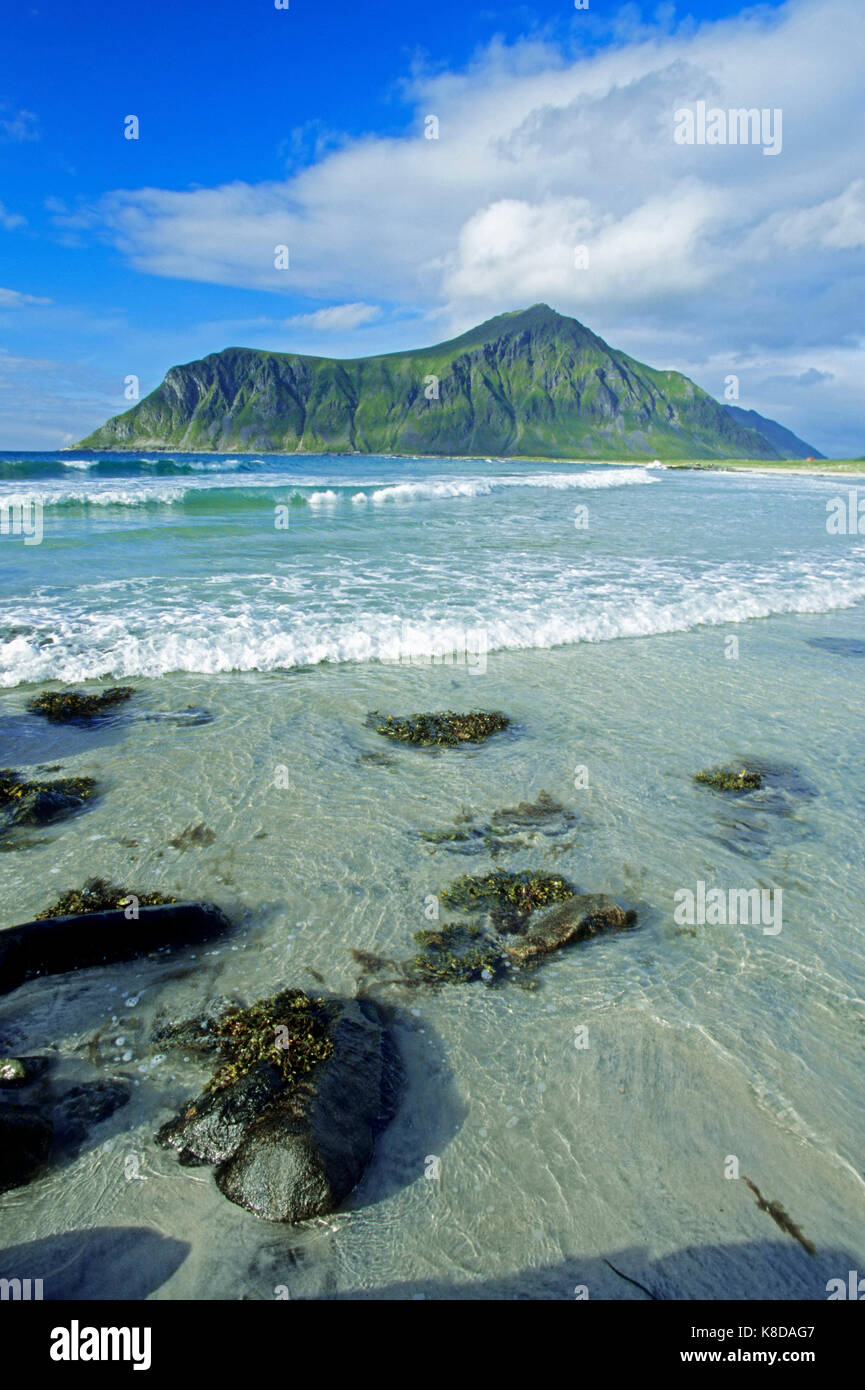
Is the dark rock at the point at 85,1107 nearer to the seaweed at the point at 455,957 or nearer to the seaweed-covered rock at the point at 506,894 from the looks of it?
the seaweed at the point at 455,957

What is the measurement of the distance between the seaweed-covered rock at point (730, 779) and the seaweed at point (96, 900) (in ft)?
20.0

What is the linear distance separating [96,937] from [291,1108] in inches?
95.8

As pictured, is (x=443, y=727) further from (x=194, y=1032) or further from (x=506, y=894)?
(x=194, y=1032)

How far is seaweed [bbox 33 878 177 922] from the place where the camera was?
5594mm

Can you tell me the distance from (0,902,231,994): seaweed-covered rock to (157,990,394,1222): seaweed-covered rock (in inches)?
40.8

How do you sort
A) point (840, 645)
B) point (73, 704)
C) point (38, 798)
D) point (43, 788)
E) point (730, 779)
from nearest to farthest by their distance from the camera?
1. point (38, 798)
2. point (43, 788)
3. point (730, 779)
4. point (73, 704)
5. point (840, 645)

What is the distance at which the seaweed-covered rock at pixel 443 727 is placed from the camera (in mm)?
9117

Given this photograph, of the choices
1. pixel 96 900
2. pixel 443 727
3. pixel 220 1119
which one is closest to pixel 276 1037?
pixel 220 1119

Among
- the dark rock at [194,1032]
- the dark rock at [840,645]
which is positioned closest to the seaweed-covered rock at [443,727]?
the dark rock at [194,1032]

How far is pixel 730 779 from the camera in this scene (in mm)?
8086
